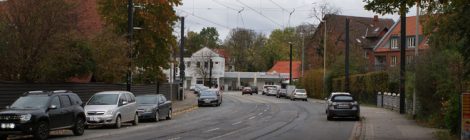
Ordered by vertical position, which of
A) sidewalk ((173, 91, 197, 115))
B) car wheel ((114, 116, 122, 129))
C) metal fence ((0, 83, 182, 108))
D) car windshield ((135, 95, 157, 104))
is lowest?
sidewalk ((173, 91, 197, 115))

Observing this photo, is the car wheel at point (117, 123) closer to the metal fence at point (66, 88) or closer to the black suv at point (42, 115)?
the black suv at point (42, 115)

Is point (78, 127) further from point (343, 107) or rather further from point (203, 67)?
point (203, 67)

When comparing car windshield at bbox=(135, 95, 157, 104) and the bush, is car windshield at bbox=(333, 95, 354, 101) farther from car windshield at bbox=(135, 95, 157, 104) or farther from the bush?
the bush

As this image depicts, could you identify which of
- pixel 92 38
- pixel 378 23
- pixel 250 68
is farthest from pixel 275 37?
pixel 92 38

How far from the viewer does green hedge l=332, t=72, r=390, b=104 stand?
188 ft

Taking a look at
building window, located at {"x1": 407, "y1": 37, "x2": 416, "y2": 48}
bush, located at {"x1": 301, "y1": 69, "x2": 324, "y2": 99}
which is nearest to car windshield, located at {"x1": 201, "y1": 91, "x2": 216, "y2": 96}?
bush, located at {"x1": 301, "y1": 69, "x2": 324, "y2": 99}

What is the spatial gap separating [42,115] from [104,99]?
305 inches

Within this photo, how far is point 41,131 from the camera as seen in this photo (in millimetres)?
20844

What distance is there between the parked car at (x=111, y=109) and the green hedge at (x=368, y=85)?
1204 inches

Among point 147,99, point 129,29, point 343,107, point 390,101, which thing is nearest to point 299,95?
point 390,101

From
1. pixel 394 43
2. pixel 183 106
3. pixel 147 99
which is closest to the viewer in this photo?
pixel 147 99

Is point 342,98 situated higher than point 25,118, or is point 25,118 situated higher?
point 342,98

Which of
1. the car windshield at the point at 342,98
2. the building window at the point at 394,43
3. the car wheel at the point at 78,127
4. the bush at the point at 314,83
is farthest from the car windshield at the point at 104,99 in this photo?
the building window at the point at 394,43

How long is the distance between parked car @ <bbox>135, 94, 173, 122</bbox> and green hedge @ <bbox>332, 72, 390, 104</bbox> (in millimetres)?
25584
